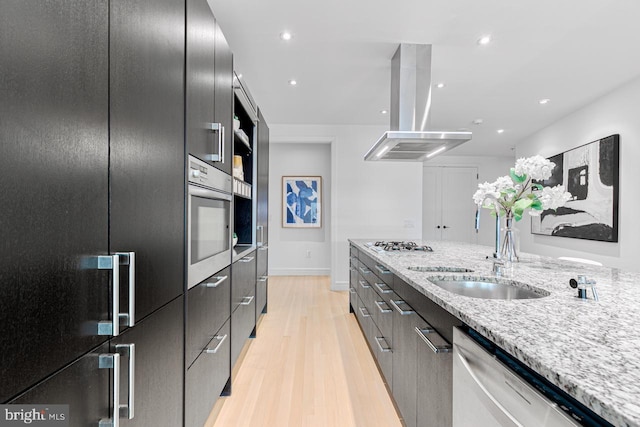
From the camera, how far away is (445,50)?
105 inches

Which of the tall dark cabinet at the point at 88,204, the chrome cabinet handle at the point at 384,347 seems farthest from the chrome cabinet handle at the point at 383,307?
the tall dark cabinet at the point at 88,204

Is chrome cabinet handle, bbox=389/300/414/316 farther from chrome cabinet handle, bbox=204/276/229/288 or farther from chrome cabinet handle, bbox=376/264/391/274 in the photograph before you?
chrome cabinet handle, bbox=204/276/229/288

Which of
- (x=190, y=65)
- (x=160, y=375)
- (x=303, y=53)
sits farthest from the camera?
(x=303, y=53)

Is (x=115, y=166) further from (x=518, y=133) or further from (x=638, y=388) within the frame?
(x=518, y=133)

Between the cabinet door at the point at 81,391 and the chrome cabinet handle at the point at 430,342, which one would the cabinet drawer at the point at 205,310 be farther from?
the chrome cabinet handle at the point at 430,342

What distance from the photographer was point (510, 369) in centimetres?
71

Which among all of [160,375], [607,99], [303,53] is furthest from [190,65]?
[607,99]

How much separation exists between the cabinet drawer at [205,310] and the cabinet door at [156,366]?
75 millimetres

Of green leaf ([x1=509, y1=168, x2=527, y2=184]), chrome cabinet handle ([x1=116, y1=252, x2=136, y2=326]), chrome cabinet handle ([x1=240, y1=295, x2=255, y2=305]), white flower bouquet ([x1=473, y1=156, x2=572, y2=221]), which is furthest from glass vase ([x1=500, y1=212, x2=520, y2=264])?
chrome cabinet handle ([x1=116, y1=252, x2=136, y2=326])

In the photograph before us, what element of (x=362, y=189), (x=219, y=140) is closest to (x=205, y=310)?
(x=219, y=140)

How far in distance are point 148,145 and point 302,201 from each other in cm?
476

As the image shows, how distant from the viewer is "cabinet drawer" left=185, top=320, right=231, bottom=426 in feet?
4.33

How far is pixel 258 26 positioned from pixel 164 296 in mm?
2194

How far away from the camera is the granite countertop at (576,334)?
1.62 feet
